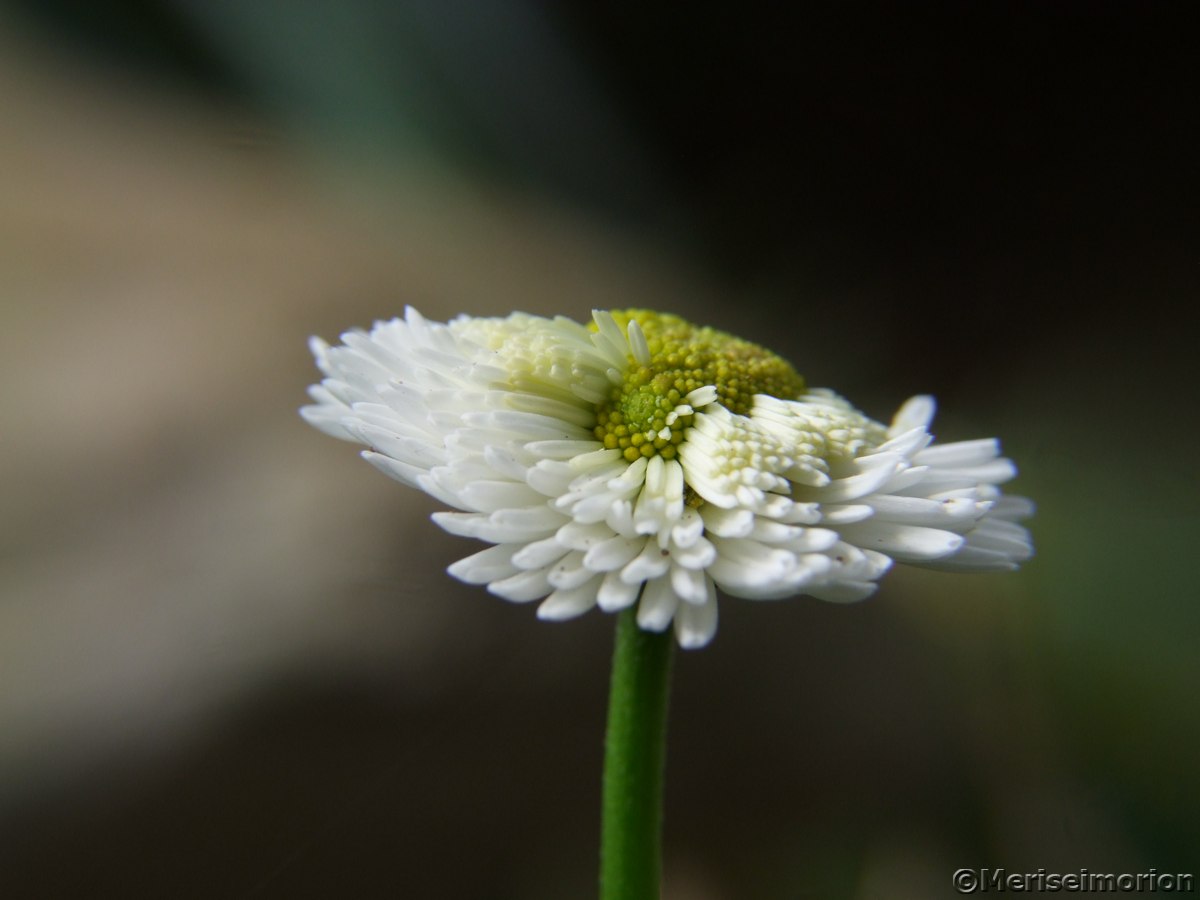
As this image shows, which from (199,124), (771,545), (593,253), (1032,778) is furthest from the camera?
(593,253)

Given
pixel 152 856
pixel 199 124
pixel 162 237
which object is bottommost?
pixel 152 856

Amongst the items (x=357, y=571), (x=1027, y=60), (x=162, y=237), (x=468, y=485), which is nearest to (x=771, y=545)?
(x=468, y=485)

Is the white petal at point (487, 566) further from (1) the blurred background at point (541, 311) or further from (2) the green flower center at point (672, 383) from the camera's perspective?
(1) the blurred background at point (541, 311)

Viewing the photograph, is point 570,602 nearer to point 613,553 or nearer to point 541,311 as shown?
point 613,553

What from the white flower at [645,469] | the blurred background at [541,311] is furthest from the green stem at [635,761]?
the blurred background at [541,311]

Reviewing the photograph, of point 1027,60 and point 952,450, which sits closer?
point 952,450

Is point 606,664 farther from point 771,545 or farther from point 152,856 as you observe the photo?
point 771,545

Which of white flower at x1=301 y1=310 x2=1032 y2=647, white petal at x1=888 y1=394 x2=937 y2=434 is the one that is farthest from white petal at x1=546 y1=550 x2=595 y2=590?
white petal at x1=888 y1=394 x2=937 y2=434
